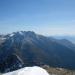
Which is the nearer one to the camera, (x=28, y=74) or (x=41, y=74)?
(x=28, y=74)

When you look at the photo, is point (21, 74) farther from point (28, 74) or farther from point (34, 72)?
point (34, 72)

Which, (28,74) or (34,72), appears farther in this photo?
(34,72)

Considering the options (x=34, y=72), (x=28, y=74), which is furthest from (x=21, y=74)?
(x=34, y=72)

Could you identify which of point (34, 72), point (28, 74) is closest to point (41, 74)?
point (34, 72)

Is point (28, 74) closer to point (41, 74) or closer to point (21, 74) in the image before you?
point (21, 74)

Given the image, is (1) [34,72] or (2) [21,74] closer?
(2) [21,74]

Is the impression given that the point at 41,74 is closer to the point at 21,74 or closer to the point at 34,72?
the point at 34,72

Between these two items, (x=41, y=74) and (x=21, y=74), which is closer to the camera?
(x=21, y=74)
